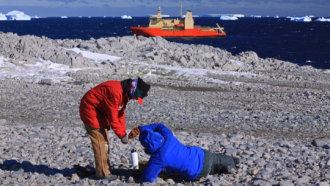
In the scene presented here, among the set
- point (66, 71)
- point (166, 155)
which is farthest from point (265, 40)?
point (166, 155)

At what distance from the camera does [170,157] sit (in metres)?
4.59

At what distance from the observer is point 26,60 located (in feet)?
56.7

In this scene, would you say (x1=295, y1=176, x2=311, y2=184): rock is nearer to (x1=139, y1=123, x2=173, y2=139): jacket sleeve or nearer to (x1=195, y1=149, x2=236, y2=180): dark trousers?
(x1=195, y1=149, x2=236, y2=180): dark trousers

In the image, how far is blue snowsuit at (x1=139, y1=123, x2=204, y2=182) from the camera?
14.7 feet

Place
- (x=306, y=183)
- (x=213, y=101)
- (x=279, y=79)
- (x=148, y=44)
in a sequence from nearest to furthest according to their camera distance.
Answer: (x=306, y=183) < (x=213, y=101) < (x=279, y=79) < (x=148, y=44)

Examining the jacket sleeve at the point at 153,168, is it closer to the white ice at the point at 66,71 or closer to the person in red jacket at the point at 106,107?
the person in red jacket at the point at 106,107

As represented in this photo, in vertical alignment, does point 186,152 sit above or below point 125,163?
above

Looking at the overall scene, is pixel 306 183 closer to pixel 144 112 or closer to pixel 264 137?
pixel 264 137

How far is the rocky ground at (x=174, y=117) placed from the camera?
5344 mm

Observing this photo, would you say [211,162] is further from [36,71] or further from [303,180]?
[36,71]

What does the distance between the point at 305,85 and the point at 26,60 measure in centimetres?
1637

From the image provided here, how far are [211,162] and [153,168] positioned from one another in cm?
107

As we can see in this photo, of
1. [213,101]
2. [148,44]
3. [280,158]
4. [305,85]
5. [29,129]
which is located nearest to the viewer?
[280,158]

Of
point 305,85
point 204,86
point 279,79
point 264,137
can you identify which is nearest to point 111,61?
point 204,86
